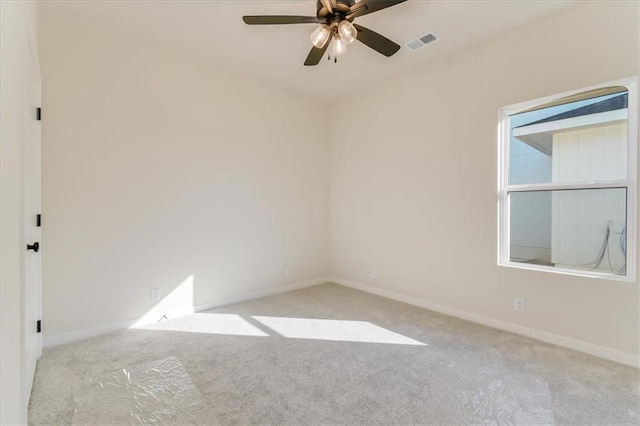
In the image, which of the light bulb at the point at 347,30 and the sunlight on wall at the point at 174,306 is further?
the sunlight on wall at the point at 174,306

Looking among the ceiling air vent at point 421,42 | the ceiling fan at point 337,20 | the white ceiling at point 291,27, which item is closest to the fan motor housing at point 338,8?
the ceiling fan at point 337,20

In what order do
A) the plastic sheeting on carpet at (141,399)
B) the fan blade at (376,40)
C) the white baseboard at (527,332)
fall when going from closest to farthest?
the plastic sheeting on carpet at (141,399)
the fan blade at (376,40)
the white baseboard at (527,332)

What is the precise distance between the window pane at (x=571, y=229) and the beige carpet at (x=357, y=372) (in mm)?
788

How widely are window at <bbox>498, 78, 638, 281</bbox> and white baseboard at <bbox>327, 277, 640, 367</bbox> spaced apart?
1.93 feet

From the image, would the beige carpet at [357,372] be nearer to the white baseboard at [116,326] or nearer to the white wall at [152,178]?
the white baseboard at [116,326]

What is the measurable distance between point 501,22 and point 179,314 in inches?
174

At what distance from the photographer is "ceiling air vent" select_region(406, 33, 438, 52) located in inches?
119

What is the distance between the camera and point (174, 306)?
11.0ft

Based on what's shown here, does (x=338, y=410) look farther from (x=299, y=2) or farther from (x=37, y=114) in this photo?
(x=37, y=114)

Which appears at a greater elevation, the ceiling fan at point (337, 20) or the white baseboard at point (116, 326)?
the ceiling fan at point (337, 20)

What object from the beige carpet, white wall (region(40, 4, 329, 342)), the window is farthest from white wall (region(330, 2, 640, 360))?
white wall (region(40, 4, 329, 342))

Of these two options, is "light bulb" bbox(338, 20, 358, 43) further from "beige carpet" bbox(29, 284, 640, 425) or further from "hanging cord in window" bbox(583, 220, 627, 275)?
"hanging cord in window" bbox(583, 220, 627, 275)

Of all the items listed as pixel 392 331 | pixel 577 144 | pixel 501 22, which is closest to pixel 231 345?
pixel 392 331

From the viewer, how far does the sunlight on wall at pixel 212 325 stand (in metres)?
2.96
